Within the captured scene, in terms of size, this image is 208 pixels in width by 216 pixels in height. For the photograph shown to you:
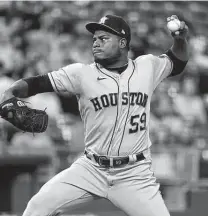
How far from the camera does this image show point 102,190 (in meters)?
3.57

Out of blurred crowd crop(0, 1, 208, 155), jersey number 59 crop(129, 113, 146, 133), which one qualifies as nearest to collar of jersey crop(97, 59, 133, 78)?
jersey number 59 crop(129, 113, 146, 133)

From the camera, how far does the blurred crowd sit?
7430 millimetres

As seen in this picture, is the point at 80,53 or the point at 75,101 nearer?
the point at 75,101

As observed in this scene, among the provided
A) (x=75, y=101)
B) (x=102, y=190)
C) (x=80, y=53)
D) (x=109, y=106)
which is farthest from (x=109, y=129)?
(x=80, y=53)

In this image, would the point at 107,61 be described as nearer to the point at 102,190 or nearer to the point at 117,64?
the point at 117,64

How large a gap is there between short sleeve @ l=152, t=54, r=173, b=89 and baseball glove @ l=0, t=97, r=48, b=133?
0.86 meters

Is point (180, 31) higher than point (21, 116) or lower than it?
higher

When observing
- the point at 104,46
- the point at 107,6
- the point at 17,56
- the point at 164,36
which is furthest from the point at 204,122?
the point at 104,46

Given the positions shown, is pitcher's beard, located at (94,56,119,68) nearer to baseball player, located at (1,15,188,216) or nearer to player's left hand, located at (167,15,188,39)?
baseball player, located at (1,15,188,216)

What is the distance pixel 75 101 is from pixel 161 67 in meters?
4.55

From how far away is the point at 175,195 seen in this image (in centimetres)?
663

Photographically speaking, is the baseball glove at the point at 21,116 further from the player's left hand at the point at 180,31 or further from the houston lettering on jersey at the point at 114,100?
the player's left hand at the point at 180,31

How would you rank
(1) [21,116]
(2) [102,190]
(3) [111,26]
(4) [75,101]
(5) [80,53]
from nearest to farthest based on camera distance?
(1) [21,116] → (2) [102,190] → (3) [111,26] → (4) [75,101] → (5) [80,53]

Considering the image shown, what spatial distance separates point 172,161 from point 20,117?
349cm
